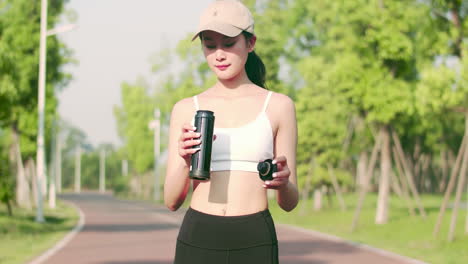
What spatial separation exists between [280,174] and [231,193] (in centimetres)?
30

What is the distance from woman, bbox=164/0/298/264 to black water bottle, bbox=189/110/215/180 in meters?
0.12

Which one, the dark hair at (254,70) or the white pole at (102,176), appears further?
the white pole at (102,176)

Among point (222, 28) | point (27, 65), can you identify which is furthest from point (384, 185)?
point (222, 28)

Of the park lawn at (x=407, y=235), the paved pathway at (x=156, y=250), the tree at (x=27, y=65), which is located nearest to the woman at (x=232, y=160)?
the paved pathway at (x=156, y=250)

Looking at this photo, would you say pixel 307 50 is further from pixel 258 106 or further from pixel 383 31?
pixel 258 106

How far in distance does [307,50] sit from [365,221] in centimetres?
2597

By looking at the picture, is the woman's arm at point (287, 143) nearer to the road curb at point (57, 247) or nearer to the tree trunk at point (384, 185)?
the road curb at point (57, 247)

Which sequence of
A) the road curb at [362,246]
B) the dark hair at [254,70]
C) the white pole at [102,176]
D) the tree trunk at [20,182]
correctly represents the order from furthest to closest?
1. the white pole at [102,176]
2. the tree trunk at [20,182]
3. the road curb at [362,246]
4. the dark hair at [254,70]

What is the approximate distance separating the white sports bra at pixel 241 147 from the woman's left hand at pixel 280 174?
0.18 m

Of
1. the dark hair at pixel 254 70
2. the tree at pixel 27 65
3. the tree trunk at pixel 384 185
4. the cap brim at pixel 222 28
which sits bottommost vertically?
the tree trunk at pixel 384 185

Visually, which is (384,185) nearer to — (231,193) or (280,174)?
(231,193)

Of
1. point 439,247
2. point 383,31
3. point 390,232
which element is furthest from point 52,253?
point 383,31

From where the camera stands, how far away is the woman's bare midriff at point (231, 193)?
3.19 meters

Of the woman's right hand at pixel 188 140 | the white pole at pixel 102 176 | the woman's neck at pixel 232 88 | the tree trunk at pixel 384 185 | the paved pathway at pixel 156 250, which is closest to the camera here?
the woman's right hand at pixel 188 140
